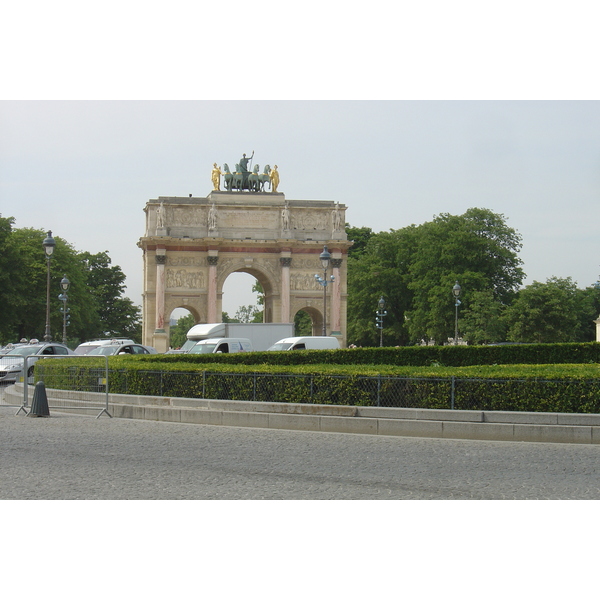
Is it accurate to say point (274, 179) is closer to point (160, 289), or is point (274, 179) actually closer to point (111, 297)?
point (160, 289)

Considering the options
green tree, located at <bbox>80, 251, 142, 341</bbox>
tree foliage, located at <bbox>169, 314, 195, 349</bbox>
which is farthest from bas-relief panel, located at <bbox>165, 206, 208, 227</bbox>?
tree foliage, located at <bbox>169, 314, 195, 349</bbox>

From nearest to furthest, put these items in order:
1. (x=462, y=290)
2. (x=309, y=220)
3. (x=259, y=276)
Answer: (x=462, y=290)
(x=309, y=220)
(x=259, y=276)

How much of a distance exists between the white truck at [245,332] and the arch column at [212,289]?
3118 cm

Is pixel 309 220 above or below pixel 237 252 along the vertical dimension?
above

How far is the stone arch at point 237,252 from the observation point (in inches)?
2972

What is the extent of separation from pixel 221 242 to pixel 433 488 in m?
65.3

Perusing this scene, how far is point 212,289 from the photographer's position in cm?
7588

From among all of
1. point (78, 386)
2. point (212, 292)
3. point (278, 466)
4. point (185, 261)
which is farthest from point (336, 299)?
point (278, 466)

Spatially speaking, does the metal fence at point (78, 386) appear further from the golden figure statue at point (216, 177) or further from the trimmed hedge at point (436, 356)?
the golden figure statue at point (216, 177)

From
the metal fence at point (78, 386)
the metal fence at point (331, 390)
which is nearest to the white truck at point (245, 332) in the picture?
the metal fence at point (78, 386)

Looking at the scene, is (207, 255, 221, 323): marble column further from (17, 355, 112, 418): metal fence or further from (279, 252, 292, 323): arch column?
(17, 355, 112, 418): metal fence

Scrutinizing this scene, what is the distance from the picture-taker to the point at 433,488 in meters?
10.2

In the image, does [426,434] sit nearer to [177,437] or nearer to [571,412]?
[571,412]

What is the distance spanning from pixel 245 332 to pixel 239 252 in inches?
1332
